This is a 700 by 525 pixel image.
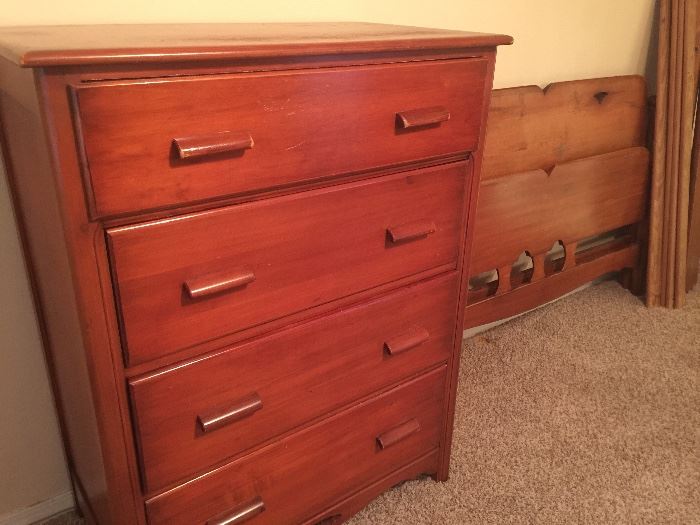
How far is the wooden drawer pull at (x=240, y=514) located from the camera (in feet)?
3.55

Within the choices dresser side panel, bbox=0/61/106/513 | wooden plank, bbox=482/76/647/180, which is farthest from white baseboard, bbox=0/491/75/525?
wooden plank, bbox=482/76/647/180

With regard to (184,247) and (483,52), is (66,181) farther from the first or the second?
(483,52)

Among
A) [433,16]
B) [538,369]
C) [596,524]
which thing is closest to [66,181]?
[433,16]

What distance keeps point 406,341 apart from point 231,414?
1.26 feet

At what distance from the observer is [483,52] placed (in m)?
1.06

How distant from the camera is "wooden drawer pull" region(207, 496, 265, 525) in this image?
3.55ft

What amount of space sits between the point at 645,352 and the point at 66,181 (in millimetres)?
1915

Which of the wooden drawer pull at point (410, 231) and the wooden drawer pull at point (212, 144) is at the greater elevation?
the wooden drawer pull at point (212, 144)

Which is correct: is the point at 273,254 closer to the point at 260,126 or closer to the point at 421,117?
the point at 260,126

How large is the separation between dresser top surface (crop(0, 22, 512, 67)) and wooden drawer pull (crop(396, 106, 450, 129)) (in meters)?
0.10

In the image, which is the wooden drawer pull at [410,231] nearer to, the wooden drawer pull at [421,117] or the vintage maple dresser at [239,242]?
the vintage maple dresser at [239,242]

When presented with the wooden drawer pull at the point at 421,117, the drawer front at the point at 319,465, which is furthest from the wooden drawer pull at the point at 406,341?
the wooden drawer pull at the point at 421,117

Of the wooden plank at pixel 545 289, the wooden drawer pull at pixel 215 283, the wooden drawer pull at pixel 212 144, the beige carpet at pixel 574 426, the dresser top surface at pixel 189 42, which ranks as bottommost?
the beige carpet at pixel 574 426

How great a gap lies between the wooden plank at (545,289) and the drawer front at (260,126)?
942 millimetres
